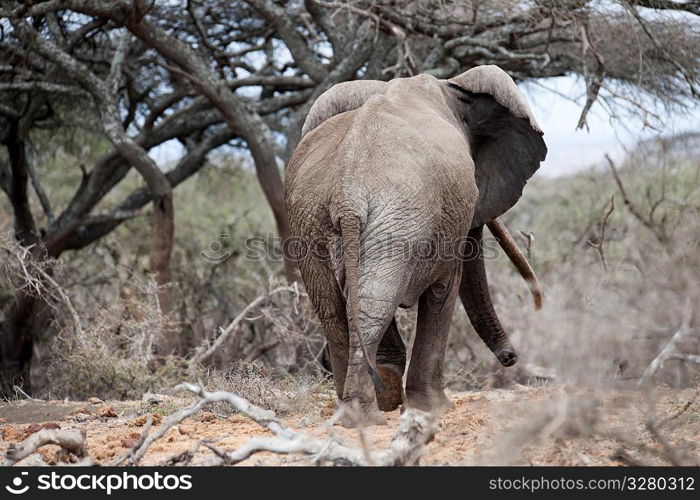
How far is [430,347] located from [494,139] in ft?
5.07

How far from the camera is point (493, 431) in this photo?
4.55m

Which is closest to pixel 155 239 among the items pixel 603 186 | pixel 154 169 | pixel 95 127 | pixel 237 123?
pixel 154 169

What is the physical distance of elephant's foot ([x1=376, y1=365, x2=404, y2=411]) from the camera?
19.0ft

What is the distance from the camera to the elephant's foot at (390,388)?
579 centimetres

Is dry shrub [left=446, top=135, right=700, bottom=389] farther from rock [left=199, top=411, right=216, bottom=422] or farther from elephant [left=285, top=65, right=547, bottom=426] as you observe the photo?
rock [left=199, top=411, right=216, bottom=422]

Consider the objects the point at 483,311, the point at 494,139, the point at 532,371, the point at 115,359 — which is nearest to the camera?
the point at 494,139

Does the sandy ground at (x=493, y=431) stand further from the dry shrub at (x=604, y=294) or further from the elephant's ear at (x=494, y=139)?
the elephant's ear at (x=494, y=139)

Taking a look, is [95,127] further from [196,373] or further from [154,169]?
[196,373]

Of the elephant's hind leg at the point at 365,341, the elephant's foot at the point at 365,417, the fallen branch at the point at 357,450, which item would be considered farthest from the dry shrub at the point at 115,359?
the fallen branch at the point at 357,450

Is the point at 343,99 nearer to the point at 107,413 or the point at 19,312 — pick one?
the point at 107,413

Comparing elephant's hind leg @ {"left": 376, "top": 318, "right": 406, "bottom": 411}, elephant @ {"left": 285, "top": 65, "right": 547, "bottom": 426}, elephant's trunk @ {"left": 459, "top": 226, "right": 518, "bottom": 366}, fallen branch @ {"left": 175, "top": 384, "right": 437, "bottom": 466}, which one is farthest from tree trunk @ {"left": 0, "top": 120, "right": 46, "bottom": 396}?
fallen branch @ {"left": 175, "top": 384, "right": 437, "bottom": 466}

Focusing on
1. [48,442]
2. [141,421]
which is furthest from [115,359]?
[48,442]

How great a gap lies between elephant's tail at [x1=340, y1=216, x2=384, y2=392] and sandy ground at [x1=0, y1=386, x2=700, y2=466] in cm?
45

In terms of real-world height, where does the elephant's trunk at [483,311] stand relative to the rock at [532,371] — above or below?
above
